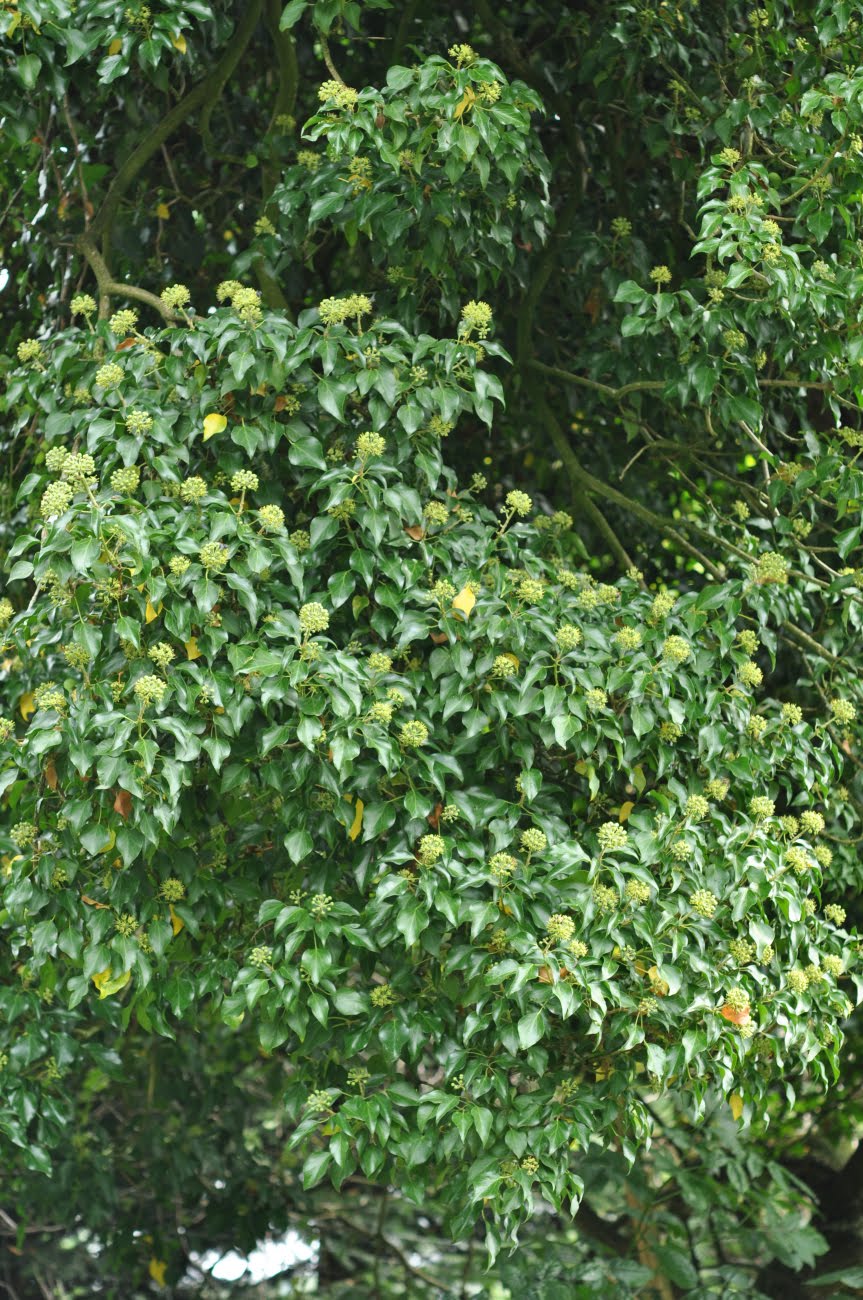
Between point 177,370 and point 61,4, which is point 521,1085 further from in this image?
point 61,4

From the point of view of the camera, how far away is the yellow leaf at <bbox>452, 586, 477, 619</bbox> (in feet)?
7.92

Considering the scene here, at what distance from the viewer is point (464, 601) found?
2428 millimetres

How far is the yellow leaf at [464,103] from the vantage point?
2.36 metres

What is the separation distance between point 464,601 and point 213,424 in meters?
0.51

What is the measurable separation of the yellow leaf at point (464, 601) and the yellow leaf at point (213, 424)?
0.49 metres

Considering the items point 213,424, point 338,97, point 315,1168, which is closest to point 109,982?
point 315,1168

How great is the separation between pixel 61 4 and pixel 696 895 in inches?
73.6

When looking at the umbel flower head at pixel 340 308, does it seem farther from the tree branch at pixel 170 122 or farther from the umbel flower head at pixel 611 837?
the umbel flower head at pixel 611 837

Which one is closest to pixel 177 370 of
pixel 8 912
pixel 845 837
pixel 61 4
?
pixel 61 4

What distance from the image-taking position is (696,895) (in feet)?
7.66

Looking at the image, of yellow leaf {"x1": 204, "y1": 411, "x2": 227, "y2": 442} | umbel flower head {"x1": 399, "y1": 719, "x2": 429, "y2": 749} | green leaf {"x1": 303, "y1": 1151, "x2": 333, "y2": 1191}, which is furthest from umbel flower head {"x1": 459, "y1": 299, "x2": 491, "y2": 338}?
green leaf {"x1": 303, "y1": 1151, "x2": 333, "y2": 1191}

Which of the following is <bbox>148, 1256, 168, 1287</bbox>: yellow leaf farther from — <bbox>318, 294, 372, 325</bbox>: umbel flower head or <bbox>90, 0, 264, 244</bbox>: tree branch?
<bbox>318, 294, 372, 325</bbox>: umbel flower head

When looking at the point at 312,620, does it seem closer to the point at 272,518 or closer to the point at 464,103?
the point at 272,518

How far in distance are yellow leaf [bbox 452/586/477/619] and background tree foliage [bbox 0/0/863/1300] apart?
0.02 metres
